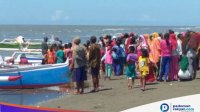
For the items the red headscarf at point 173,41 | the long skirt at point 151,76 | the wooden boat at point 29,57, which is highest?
the red headscarf at point 173,41

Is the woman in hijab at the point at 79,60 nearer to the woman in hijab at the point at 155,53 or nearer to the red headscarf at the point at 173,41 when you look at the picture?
the woman in hijab at the point at 155,53

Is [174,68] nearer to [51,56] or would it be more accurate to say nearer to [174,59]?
[174,59]

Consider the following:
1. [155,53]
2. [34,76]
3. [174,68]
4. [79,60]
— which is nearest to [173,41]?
[155,53]

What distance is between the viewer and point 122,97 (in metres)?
14.7

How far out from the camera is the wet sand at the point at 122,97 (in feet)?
44.8

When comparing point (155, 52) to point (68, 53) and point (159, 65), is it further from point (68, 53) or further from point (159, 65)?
point (68, 53)

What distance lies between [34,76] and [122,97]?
4861mm

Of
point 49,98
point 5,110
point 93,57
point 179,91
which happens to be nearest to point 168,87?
point 179,91

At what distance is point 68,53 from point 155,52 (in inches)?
161

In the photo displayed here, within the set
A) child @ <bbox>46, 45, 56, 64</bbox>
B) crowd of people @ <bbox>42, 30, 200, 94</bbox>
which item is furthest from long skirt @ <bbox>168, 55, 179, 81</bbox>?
child @ <bbox>46, 45, 56, 64</bbox>

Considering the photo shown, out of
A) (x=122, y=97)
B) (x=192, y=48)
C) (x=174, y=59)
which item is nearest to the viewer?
(x=122, y=97)

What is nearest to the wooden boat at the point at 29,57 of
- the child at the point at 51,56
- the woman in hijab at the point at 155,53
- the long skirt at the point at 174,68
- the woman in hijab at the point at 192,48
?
the child at the point at 51,56

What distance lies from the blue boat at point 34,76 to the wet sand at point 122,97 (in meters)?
2.34

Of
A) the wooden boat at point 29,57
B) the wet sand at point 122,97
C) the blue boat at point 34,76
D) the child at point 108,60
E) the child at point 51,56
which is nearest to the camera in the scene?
the wet sand at point 122,97
